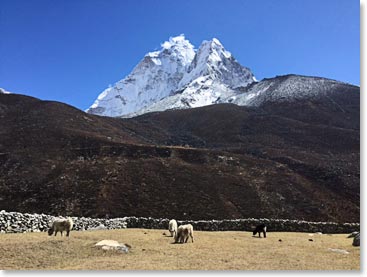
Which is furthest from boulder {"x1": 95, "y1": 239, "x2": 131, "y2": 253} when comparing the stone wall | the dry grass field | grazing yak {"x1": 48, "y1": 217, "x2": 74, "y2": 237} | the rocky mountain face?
the rocky mountain face

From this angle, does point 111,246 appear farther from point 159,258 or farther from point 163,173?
point 163,173

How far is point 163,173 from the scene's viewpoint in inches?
1941

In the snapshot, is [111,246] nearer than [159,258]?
No

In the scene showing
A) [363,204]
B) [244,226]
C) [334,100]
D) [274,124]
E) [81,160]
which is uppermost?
[334,100]

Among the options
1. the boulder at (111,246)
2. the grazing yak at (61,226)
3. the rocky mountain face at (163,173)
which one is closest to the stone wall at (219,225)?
the rocky mountain face at (163,173)

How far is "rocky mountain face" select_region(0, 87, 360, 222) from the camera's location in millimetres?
40500

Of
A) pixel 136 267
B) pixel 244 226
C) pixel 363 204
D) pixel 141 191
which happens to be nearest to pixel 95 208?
pixel 141 191

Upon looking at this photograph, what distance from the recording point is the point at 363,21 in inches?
490

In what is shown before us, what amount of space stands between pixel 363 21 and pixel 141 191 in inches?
1335

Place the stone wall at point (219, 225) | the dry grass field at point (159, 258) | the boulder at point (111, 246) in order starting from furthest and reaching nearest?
1. the stone wall at point (219, 225)
2. the boulder at point (111, 246)
3. the dry grass field at point (159, 258)

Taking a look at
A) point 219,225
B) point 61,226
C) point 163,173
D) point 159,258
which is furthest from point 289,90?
point 159,258

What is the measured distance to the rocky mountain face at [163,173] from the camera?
40500 millimetres

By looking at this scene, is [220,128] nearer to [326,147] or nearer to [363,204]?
[326,147]

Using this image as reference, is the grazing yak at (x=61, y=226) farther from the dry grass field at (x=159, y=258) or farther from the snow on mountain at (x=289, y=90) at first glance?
the snow on mountain at (x=289, y=90)
